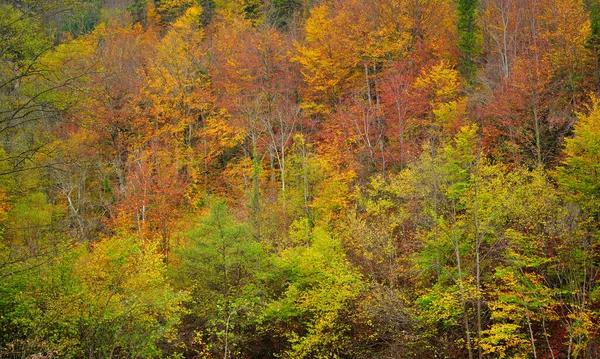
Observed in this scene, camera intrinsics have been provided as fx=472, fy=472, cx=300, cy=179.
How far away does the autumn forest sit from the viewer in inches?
548

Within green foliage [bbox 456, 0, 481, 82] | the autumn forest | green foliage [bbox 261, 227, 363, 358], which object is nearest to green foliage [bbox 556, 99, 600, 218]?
the autumn forest

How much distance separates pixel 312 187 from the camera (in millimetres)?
26766

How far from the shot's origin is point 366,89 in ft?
108

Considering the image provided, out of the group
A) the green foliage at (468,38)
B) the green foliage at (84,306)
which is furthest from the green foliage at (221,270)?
the green foliage at (468,38)

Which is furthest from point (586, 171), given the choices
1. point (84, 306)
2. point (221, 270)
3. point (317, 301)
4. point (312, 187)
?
point (84, 306)

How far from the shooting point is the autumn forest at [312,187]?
13930mm

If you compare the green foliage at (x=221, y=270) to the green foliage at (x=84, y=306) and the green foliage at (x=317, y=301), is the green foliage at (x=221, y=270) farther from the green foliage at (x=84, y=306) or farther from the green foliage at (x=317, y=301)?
the green foliage at (x=84, y=306)

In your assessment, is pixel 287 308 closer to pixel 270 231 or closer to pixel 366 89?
pixel 270 231

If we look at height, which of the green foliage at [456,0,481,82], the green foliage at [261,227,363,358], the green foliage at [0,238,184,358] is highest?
the green foliage at [456,0,481,82]

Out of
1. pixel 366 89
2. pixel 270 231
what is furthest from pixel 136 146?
pixel 366 89

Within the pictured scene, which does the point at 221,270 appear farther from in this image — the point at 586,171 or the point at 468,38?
the point at 468,38

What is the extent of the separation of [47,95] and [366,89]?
86.3ft

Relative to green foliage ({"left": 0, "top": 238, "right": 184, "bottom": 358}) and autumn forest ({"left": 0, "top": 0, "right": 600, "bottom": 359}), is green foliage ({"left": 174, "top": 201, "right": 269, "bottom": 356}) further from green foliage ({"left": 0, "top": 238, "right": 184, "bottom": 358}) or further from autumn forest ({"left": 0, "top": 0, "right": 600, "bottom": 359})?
green foliage ({"left": 0, "top": 238, "right": 184, "bottom": 358})

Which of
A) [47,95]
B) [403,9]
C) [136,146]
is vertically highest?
[403,9]
